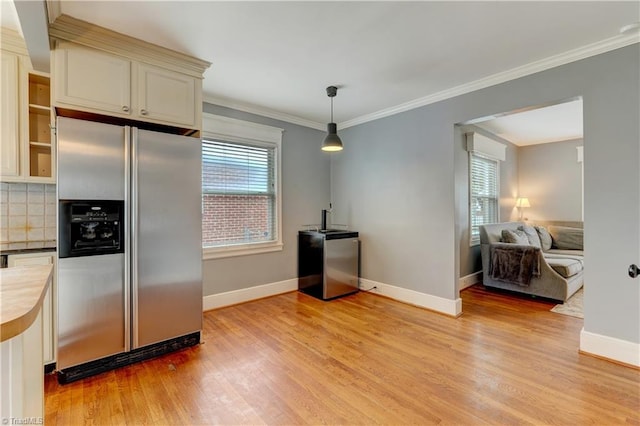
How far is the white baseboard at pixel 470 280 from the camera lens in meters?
4.46

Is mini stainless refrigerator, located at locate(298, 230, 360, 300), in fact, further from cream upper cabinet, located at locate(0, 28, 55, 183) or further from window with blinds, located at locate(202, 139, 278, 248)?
cream upper cabinet, located at locate(0, 28, 55, 183)

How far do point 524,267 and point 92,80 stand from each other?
5101 mm

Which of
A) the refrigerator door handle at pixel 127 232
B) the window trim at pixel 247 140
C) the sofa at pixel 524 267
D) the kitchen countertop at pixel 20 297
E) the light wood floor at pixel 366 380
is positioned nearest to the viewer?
the kitchen countertop at pixel 20 297

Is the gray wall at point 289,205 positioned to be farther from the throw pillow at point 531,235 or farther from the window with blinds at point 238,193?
the throw pillow at point 531,235

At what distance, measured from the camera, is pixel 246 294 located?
12.6 ft

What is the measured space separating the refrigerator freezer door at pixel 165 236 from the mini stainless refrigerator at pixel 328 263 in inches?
67.9

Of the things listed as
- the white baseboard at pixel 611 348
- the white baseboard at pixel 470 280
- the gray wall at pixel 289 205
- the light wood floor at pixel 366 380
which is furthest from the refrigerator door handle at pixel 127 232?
the white baseboard at pixel 470 280

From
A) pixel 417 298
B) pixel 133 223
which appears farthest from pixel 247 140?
pixel 417 298

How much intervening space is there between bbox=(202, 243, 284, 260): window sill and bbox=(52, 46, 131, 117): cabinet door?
1.74 meters

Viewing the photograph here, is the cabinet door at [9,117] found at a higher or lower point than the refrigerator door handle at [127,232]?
higher

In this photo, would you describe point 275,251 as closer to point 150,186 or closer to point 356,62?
point 150,186

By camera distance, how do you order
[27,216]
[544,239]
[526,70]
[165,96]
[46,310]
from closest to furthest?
[46,310] < [27,216] < [165,96] < [526,70] < [544,239]

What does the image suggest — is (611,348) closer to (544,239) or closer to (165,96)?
(544,239)

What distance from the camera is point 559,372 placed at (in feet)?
7.25
